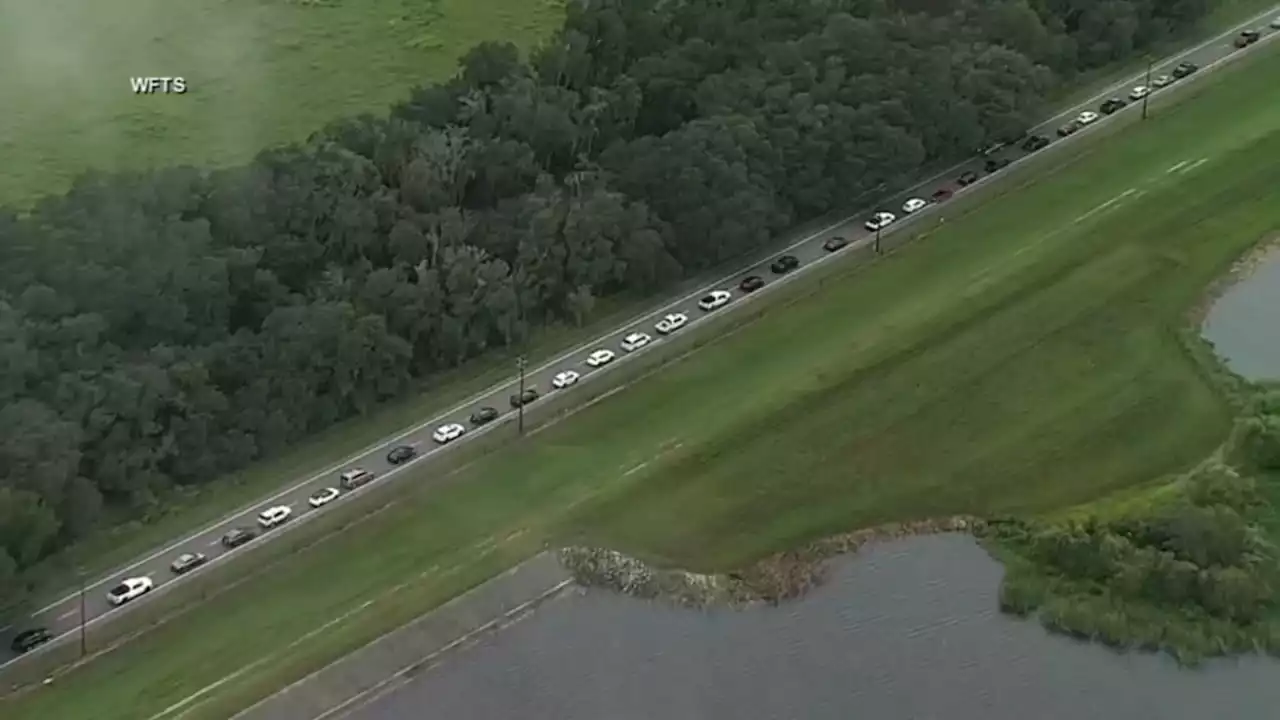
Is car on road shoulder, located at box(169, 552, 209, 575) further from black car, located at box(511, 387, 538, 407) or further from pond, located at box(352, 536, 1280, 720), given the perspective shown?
black car, located at box(511, 387, 538, 407)

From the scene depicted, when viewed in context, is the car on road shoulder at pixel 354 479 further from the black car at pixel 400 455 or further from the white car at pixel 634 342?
the white car at pixel 634 342

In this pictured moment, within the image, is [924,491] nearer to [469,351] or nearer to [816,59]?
[469,351]

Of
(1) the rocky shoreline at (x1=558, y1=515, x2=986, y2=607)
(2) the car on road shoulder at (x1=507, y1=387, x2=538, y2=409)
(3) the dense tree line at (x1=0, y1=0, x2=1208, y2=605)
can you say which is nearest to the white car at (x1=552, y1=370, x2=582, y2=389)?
(2) the car on road shoulder at (x1=507, y1=387, x2=538, y2=409)

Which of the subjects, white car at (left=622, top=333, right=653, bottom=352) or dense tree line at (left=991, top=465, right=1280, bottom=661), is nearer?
dense tree line at (left=991, top=465, right=1280, bottom=661)

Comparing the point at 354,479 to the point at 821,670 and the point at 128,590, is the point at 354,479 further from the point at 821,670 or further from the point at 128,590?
the point at 821,670

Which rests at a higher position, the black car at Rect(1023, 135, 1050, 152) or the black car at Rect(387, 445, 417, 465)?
the black car at Rect(1023, 135, 1050, 152)

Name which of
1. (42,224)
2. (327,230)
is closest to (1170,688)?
(327,230)
